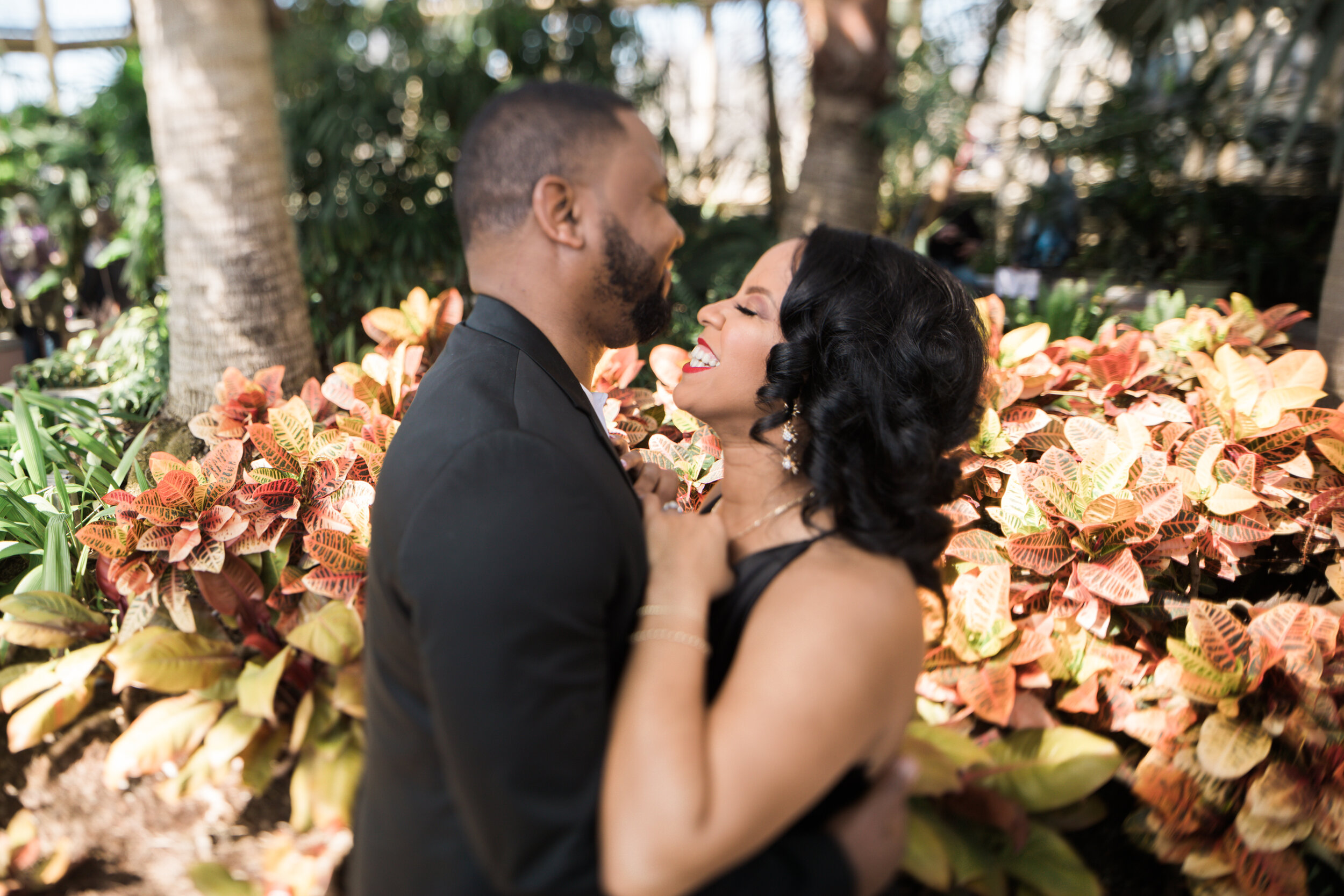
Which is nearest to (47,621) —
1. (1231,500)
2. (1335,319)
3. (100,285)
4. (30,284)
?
(1231,500)

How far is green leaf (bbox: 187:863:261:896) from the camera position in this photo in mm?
1670

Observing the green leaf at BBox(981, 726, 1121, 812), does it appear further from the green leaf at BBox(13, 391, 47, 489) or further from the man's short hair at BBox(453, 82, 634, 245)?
the green leaf at BBox(13, 391, 47, 489)

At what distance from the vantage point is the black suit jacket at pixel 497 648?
3.47 ft

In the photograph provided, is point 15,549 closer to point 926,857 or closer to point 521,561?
point 521,561

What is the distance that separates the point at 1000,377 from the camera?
284 centimetres

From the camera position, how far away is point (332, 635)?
1.74 m

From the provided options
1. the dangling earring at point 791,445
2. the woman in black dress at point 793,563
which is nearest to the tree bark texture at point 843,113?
the woman in black dress at point 793,563

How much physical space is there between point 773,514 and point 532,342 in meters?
0.63

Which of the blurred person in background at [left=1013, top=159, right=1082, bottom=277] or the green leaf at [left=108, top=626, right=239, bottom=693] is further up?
the blurred person in background at [left=1013, top=159, right=1082, bottom=277]

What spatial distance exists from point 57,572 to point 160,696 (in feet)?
1.65

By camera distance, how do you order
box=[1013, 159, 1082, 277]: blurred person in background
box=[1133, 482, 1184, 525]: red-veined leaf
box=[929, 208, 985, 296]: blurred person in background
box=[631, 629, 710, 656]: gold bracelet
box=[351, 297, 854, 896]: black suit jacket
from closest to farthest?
box=[351, 297, 854, 896]: black suit jacket → box=[631, 629, 710, 656]: gold bracelet → box=[1133, 482, 1184, 525]: red-veined leaf → box=[1013, 159, 1082, 277]: blurred person in background → box=[929, 208, 985, 296]: blurred person in background

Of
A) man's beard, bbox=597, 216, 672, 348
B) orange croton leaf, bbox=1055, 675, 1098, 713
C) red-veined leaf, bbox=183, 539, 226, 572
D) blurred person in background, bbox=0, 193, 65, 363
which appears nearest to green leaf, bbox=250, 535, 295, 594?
red-veined leaf, bbox=183, 539, 226, 572

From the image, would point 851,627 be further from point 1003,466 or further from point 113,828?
point 113,828

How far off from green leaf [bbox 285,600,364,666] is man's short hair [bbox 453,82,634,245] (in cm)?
89
